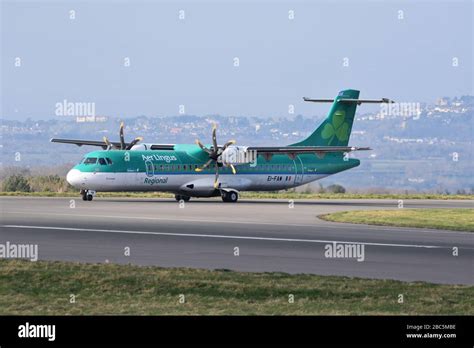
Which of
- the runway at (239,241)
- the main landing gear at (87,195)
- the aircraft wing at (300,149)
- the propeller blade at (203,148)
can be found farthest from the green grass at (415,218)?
the main landing gear at (87,195)

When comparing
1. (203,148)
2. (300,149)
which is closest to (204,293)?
(203,148)

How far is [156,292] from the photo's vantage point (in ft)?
56.9

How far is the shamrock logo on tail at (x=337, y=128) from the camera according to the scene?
59.0 meters

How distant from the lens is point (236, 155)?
52.9 meters

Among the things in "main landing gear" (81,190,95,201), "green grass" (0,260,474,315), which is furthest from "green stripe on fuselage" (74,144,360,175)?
"green grass" (0,260,474,315)

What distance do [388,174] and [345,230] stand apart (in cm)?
15918

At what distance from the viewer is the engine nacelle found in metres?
52.7

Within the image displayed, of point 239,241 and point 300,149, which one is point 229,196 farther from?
point 239,241

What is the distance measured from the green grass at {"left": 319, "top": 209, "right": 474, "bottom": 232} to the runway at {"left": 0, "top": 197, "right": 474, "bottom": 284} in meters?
1.17

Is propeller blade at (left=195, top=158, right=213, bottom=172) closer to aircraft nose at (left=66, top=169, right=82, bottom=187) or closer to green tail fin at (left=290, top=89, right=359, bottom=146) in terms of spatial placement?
aircraft nose at (left=66, top=169, right=82, bottom=187)

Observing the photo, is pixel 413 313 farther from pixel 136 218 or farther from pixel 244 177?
pixel 244 177

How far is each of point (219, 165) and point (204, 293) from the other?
3648 cm
